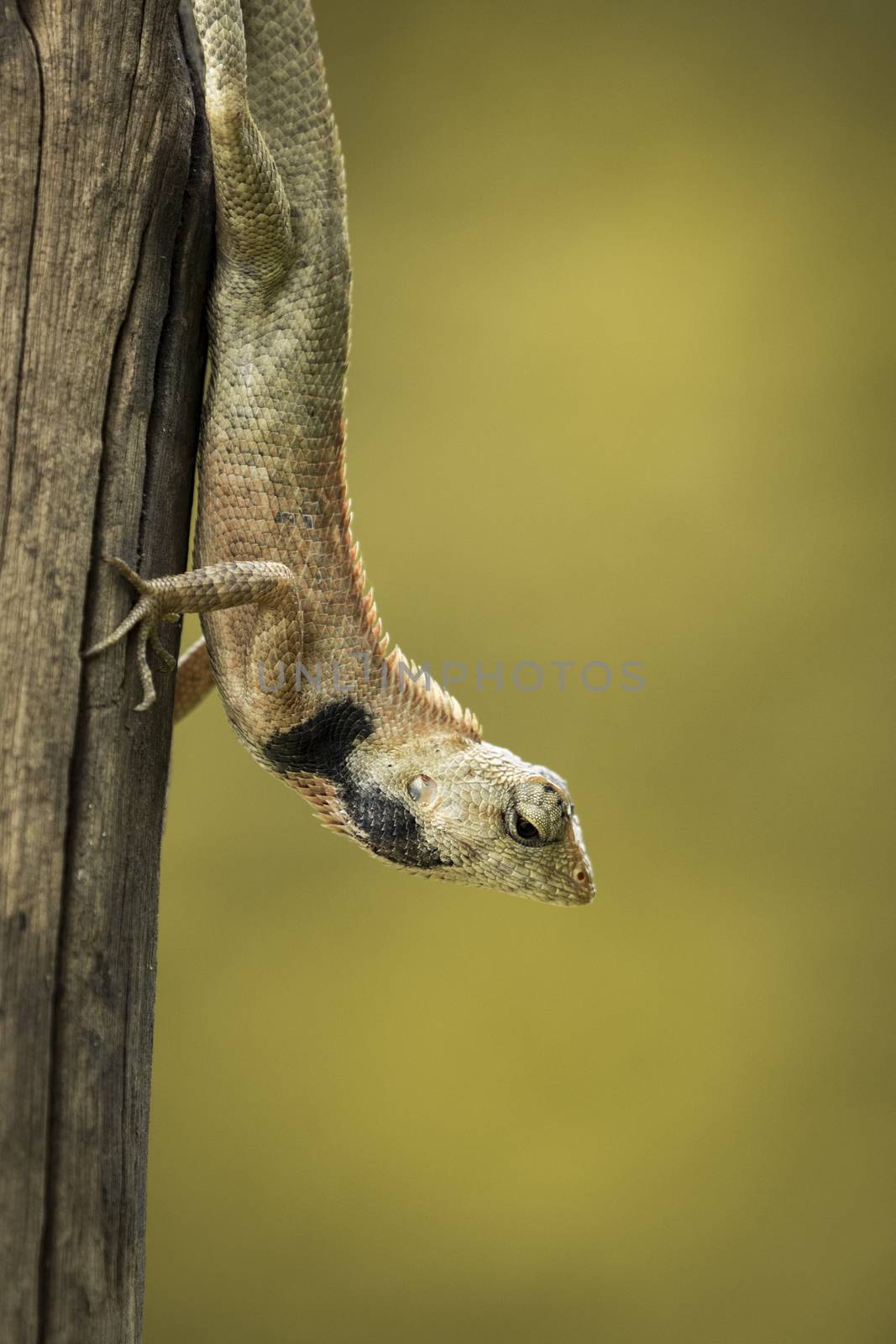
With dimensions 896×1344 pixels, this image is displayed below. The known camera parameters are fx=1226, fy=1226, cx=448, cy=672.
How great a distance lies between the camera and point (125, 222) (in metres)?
2.28

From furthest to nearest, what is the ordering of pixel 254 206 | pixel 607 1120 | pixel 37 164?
1. pixel 607 1120
2. pixel 254 206
3. pixel 37 164

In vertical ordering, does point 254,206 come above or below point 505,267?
below

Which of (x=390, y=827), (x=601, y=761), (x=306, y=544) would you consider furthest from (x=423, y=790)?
(x=601, y=761)

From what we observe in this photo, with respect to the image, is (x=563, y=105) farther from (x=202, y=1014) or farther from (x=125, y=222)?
(x=202, y=1014)

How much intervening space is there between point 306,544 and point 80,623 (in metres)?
0.67

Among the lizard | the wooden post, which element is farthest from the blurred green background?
the wooden post

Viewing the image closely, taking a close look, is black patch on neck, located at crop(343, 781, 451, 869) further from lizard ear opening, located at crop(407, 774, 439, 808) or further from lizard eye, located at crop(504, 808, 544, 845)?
lizard eye, located at crop(504, 808, 544, 845)

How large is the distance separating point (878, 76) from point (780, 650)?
92.8 inches

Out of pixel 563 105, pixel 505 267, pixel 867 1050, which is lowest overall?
pixel 867 1050

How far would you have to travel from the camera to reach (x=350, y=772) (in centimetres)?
273

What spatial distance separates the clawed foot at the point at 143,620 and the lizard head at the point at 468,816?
0.63 m

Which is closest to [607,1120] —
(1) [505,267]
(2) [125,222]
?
(1) [505,267]

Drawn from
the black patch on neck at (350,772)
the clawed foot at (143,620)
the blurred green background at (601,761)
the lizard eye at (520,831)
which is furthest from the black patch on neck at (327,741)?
the blurred green background at (601,761)

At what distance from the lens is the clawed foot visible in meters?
2.18
